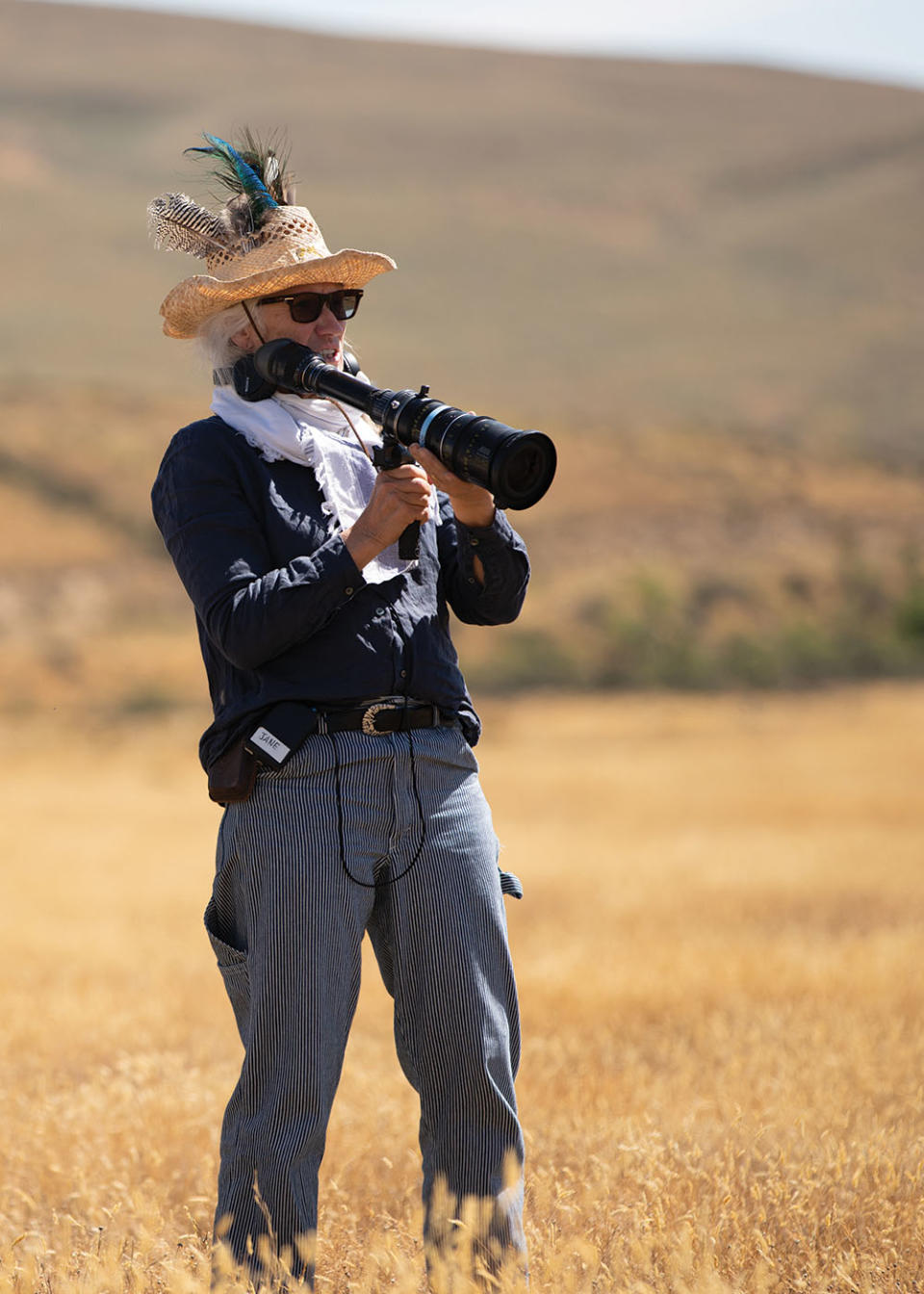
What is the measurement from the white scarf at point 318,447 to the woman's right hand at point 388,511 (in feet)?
0.35

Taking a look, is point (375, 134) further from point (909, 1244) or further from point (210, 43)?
point (909, 1244)

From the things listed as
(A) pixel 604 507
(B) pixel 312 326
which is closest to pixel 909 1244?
(B) pixel 312 326

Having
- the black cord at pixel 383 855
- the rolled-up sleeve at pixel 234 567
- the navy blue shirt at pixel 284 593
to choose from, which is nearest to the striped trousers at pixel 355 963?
the black cord at pixel 383 855

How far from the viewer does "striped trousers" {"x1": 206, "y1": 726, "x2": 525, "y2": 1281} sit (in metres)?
3.18

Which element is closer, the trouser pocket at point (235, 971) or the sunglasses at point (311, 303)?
the trouser pocket at point (235, 971)

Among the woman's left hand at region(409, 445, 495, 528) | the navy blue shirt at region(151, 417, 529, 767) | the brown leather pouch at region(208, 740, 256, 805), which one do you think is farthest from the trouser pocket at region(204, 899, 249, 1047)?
the woman's left hand at region(409, 445, 495, 528)

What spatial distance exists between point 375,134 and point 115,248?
2467 cm

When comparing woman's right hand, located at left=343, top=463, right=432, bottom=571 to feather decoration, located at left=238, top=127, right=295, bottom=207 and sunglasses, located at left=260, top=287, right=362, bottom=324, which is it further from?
feather decoration, located at left=238, top=127, right=295, bottom=207

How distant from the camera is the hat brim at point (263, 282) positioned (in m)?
3.38

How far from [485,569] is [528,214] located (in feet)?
343

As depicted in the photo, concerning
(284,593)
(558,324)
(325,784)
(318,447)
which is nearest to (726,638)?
(318,447)

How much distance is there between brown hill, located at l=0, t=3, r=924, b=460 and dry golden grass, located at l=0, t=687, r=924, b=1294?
47.3 m

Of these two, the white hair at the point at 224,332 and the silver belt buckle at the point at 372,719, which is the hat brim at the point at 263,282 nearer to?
the white hair at the point at 224,332

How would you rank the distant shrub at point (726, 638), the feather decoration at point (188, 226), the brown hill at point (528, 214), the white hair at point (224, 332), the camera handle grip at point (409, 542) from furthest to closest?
1. the brown hill at point (528, 214)
2. the distant shrub at point (726, 638)
3. the feather decoration at point (188, 226)
4. the white hair at point (224, 332)
5. the camera handle grip at point (409, 542)
